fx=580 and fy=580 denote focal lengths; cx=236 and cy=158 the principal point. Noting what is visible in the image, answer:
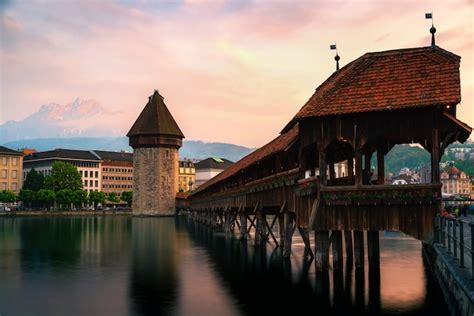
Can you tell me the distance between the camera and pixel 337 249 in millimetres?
23078

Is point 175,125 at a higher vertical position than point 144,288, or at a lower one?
higher

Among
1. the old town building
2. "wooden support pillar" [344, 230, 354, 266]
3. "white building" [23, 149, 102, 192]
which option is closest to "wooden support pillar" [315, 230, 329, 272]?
"wooden support pillar" [344, 230, 354, 266]

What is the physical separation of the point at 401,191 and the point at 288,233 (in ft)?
34.1

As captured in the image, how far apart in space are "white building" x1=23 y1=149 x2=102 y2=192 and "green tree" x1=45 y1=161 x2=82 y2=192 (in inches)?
470

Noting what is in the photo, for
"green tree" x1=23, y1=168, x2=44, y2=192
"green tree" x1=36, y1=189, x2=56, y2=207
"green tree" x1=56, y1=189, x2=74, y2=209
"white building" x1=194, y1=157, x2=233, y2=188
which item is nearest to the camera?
"green tree" x1=36, y1=189, x2=56, y2=207

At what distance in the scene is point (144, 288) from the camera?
22016 mm

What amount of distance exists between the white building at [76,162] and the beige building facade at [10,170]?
10421 mm

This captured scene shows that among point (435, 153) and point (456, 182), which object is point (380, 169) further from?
point (456, 182)

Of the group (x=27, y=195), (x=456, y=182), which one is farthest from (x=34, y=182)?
(x=456, y=182)

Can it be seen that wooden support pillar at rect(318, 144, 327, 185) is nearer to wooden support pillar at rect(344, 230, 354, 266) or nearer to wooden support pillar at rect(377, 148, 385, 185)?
wooden support pillar at rect(377, 148, 385, 185)

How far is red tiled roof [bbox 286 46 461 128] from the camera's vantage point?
61.3 feet

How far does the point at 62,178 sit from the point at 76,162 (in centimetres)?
1823

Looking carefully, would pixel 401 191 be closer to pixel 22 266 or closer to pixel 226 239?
pixel 22 266

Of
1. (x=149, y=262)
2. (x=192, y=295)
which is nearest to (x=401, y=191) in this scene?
(x=192, y=295)
